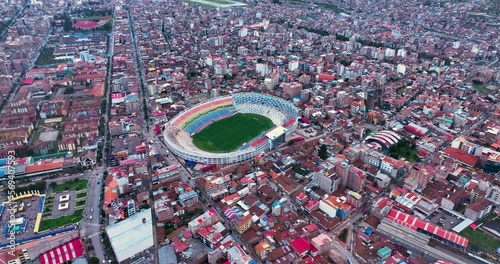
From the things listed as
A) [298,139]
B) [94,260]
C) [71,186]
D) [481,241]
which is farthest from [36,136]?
[481,241]

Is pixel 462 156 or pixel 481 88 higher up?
pixel 481 88

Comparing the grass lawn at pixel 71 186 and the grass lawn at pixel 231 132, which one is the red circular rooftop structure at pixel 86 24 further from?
the grass lawn at pixel 71 186

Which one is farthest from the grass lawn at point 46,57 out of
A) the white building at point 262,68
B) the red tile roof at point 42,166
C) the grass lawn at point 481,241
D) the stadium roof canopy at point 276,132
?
the grass lawn at point 481,241

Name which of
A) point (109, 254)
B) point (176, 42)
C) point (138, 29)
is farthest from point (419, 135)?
point (138, 29)

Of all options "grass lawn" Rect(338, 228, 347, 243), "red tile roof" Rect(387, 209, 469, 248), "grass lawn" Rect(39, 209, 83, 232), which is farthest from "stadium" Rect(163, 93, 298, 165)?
"red tile roof" Rect(387, 209, 469, 248)

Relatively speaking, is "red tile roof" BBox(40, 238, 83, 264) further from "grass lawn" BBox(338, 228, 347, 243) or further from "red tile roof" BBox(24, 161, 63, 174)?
"grass lawn" BBox(338, 228, 347, 243)

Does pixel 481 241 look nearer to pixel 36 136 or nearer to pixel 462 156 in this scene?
pixel 462 156
